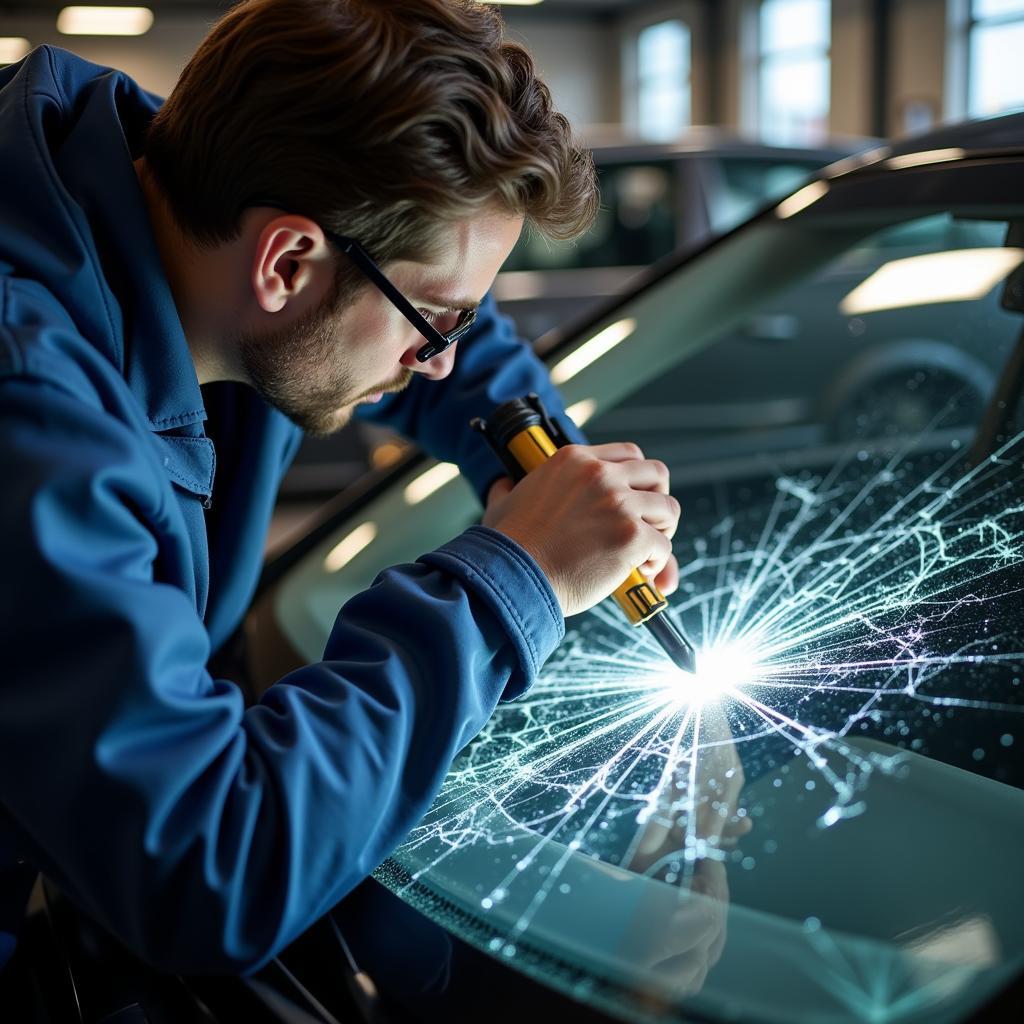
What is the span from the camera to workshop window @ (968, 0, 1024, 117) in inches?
353

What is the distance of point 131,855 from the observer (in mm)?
753

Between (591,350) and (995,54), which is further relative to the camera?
(995,54)

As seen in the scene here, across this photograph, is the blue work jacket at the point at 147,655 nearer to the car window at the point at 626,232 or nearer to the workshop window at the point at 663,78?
the car window at the point at 626,232

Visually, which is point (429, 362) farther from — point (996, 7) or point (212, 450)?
point (996, 7)

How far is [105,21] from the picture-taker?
13.3 meters

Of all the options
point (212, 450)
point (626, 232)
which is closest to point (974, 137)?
point (212, 450)

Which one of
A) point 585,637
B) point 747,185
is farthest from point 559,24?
point 585,637

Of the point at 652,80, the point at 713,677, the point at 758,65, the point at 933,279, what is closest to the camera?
the point at 713,677

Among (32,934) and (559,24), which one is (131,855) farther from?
(559,24)

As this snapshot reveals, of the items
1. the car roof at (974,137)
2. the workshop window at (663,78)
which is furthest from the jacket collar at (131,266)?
the workshop window at (663,78)

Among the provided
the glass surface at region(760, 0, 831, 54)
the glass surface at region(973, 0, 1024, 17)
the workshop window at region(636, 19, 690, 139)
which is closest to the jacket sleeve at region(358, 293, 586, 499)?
the glass surface at region(973, 0, 1024, 17)

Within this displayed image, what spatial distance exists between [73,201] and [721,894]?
79cm

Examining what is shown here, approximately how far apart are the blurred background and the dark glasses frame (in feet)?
0.92

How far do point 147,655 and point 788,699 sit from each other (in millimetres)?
589
